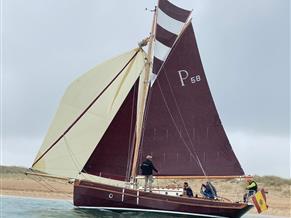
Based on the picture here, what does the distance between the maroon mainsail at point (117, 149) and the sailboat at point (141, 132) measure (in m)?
0.06

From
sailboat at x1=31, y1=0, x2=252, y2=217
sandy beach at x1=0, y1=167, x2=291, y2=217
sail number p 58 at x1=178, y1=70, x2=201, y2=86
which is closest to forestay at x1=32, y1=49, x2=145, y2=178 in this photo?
sailboat at x1=31, y1=0, x2=252, y2=217

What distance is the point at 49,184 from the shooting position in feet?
215

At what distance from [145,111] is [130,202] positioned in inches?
222

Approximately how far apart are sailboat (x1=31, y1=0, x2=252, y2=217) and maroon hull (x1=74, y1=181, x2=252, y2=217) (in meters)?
0.06

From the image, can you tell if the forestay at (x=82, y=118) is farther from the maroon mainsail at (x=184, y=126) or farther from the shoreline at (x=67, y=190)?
the shoreline at (x=67, y=190)

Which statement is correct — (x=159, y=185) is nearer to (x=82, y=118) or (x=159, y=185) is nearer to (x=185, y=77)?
(x=185, y=77)

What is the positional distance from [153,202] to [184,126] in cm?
527

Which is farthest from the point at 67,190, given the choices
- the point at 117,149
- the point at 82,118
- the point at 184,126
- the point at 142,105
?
the point at 184,126

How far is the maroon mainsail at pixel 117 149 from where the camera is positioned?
1494 inches

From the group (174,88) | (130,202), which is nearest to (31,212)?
(130,202)

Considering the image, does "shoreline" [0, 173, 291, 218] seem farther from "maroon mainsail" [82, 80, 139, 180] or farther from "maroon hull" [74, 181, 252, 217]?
"maroon mainsail" [82, 80, 139, 180]

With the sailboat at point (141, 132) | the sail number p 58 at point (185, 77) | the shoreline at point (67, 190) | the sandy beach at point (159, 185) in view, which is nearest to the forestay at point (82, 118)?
the sailboat at point (141, 132)

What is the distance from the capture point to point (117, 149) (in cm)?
3841

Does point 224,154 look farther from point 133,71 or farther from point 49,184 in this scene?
point 49,184
